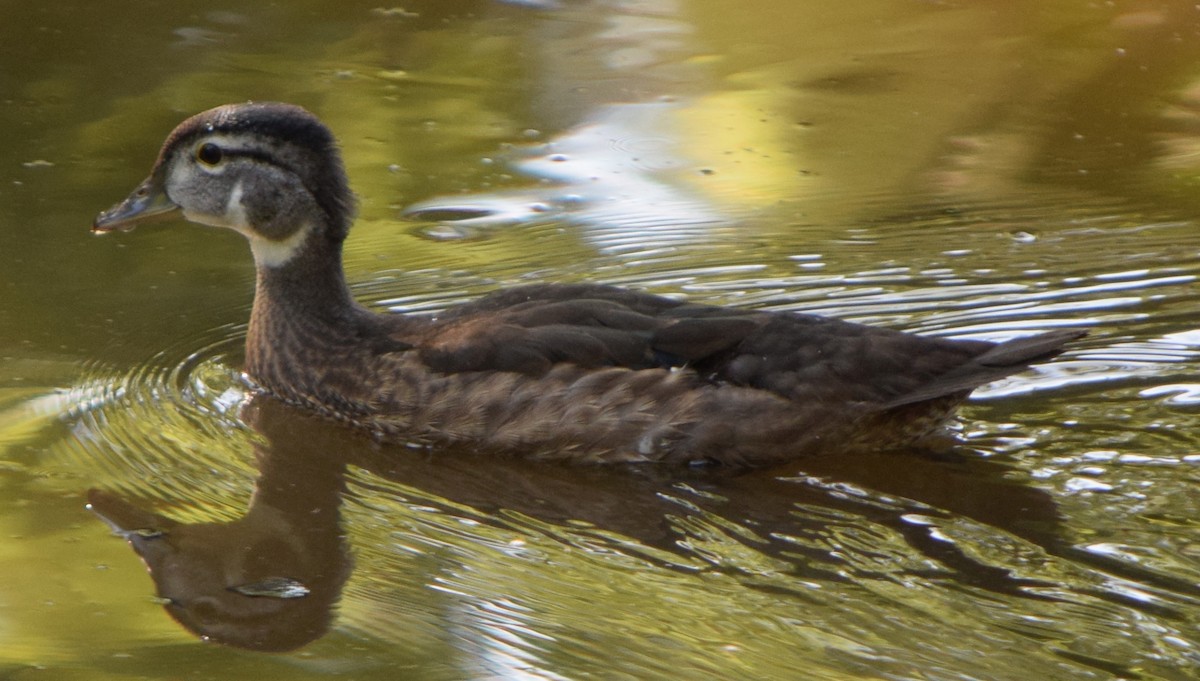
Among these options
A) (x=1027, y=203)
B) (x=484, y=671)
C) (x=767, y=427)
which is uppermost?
(x=1027, y=203)

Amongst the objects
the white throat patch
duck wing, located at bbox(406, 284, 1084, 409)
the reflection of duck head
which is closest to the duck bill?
the white throat patch

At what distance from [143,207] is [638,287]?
218 cm

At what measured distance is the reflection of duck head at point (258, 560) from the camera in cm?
478

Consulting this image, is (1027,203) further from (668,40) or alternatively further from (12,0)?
(12,0)

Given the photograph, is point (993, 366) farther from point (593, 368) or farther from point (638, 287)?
point (638, 287)

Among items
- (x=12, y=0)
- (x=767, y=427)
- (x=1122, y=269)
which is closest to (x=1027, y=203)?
(x=1122, y=269)

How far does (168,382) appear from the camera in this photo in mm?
6621

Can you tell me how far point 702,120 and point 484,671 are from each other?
209 inches

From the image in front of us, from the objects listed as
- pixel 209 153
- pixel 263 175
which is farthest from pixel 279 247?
pixel 209 153

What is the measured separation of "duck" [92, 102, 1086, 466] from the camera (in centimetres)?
596

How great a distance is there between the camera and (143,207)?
6902 millimetres

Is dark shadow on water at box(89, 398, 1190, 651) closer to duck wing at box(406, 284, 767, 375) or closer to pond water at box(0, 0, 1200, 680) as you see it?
pond water at box(0, 0, 1200, 680)

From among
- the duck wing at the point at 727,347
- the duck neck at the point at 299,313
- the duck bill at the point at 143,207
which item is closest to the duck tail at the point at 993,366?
the duck wing at the point at 727,347

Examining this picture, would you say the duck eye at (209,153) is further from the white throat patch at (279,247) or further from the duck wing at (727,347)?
the duck wing at (727,347)
